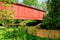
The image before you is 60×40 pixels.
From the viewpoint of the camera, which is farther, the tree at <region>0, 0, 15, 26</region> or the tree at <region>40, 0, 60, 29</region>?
the tree at <region>40, 0, 60, 29</region>

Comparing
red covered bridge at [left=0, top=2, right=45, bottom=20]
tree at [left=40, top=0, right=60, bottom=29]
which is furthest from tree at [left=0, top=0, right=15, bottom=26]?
red covered bridge at [left=0, top=2, right=45, bottom=20]

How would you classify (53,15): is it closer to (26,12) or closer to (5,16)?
(5,16)

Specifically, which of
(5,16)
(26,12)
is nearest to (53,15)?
(5,16)

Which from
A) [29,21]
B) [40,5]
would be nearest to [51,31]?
[29,21]

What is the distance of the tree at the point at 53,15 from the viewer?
11859 millimetres

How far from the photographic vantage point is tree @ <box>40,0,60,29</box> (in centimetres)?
1186

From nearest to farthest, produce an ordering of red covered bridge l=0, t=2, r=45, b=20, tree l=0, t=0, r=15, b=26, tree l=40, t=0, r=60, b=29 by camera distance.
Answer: tree l=0, t=0, r=15, b=26 → tree l=40, t=0, r=60, b=29 → red covered bridge l=0, t=2, r=45, b=20

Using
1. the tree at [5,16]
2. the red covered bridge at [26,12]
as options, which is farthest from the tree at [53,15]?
the red covered bridge at [26,12]

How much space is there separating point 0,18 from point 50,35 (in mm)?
4124

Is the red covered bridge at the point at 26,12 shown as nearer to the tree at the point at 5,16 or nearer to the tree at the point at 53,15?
the tree at the point at 53,15

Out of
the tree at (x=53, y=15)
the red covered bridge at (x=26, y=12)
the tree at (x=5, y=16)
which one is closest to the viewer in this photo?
the tree at (x=5, y=16)

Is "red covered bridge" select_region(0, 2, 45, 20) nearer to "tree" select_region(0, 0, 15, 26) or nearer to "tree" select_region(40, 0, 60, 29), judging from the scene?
"tree" select_region(40, 0, 60, 29)

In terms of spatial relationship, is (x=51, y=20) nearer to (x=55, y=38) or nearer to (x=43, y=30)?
(x=43, y=30)

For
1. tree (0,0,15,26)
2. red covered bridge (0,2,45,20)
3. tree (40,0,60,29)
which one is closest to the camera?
tree (0,0,15,26)
